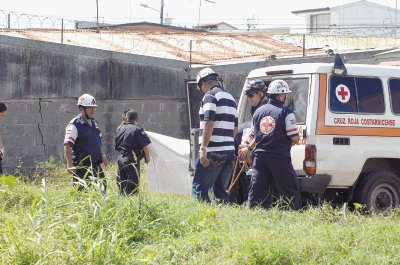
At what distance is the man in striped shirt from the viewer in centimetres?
936

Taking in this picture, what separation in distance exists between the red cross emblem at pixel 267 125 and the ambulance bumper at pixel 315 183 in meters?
0.85

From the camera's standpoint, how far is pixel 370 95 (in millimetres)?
10469

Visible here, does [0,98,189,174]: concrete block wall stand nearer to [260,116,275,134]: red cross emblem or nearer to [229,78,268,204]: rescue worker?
[229,78,268,204]: rescue worker

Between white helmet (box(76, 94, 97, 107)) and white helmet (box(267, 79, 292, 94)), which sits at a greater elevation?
white helmet (box(267, 79, 292, 94))

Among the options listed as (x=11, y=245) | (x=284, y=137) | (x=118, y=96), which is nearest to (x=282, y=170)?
(x=284, y=137)

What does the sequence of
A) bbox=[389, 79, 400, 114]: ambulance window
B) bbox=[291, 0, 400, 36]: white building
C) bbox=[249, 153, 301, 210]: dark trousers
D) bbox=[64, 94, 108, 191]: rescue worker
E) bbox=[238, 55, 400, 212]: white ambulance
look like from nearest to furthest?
bbox=[249, 153, 301, 210]: dark trousers → bbox=[238, 55, 400, 212]: white ambulance → bbox=[64, 94, 108, 191]: rescue worker → bbox=[389, 79, 400, 114]: ambulance window → bbox=[291, 0, 400, 36]: white building

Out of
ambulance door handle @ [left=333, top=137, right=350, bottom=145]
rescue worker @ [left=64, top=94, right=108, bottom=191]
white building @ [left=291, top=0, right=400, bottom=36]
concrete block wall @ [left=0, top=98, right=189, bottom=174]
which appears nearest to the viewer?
ambulance door handle @ [left=333, top=137, right=350, bottom=145]

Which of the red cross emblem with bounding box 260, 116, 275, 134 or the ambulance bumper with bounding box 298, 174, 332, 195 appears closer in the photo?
the red cross emblem with bounding box 260, 116, 275, 134

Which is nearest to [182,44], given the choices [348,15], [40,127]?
[40,127]

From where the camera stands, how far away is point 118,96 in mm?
17156

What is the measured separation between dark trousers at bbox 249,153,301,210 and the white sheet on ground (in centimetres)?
262

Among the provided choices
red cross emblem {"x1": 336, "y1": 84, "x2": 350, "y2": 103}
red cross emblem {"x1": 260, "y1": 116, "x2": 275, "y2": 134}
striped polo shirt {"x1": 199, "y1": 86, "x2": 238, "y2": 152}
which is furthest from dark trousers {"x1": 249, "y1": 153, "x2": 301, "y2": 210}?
red cross emblem {"x1": 336, "y1": 84, "x2": 350, "y2": 103}

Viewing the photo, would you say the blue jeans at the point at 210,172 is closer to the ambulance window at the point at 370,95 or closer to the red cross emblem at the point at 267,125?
the red cross emblem at the point at 267,125

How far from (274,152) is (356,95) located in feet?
5.58
